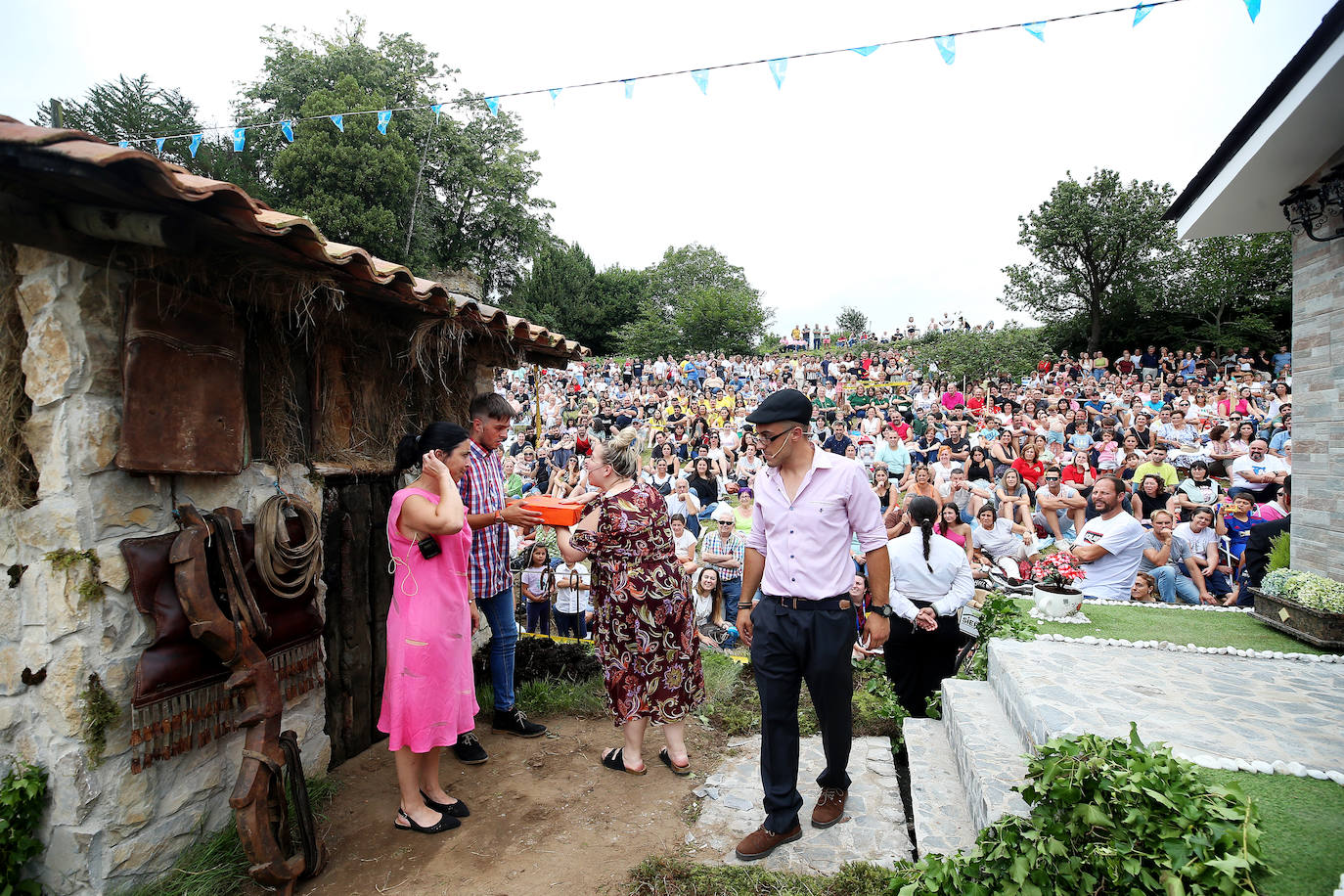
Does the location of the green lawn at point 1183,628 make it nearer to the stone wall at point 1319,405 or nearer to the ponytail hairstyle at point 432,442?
the stone wall at point 1319,405

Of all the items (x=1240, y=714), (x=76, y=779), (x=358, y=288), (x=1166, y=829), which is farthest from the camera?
(x=358, y=288)

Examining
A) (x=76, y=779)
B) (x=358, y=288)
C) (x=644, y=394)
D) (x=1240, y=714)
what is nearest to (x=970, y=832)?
(x=1240, y=714)

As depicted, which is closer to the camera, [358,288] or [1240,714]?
[1240,714]

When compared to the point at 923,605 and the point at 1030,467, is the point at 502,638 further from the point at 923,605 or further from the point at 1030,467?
the point at 1030,467

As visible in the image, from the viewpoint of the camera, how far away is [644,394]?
62.8 feet

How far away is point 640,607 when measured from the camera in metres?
3.66

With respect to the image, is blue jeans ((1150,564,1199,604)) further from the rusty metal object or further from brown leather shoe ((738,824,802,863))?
the rusty metal object

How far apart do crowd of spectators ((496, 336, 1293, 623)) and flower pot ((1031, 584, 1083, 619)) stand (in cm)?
101

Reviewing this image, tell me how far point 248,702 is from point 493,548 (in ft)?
4.89

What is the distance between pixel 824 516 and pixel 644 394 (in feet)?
53.6

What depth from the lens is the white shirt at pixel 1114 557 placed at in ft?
18.7

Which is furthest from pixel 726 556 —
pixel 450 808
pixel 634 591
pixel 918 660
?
pixel 450 808

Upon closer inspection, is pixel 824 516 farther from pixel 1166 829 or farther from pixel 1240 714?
pixel 1240 714

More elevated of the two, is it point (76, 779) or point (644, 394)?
point (644, 394)
